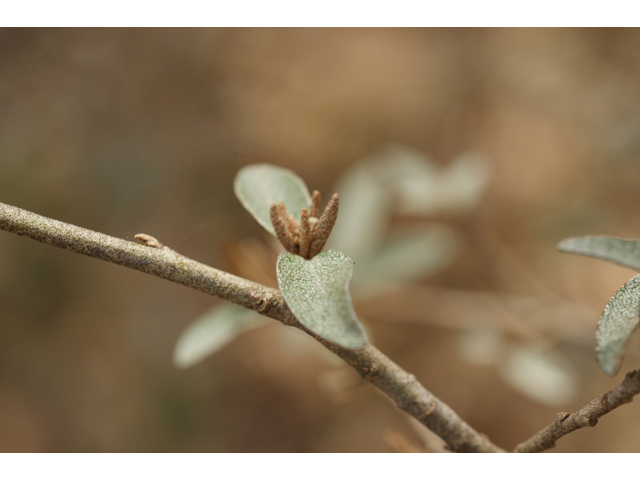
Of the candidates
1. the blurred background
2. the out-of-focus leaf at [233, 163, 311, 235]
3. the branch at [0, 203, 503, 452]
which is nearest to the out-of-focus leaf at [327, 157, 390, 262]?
the blurred background

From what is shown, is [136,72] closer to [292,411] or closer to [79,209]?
[79,209]

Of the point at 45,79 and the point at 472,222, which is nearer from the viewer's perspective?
the point at 45,79

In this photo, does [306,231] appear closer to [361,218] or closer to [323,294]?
[323,294]

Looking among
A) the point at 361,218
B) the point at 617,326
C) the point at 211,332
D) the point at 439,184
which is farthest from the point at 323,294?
the point at 439,184

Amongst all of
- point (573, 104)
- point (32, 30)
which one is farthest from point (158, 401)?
point (573, 104)

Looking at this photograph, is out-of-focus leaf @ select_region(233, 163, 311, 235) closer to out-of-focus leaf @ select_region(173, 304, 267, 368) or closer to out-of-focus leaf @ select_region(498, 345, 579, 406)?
out-of-focus leaf @ select_region(173, 304, 267, 368)
